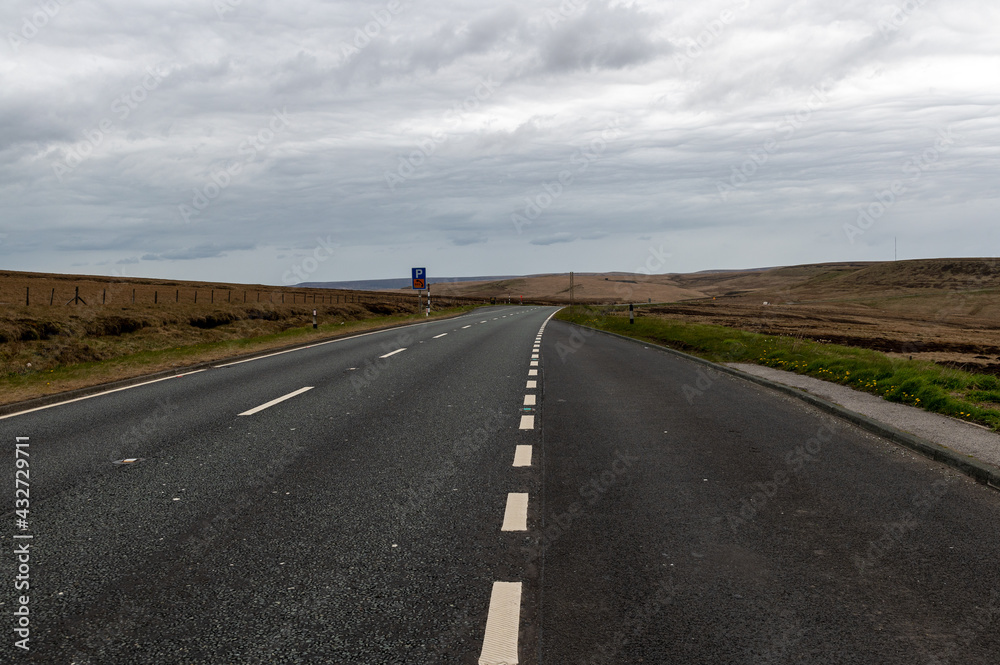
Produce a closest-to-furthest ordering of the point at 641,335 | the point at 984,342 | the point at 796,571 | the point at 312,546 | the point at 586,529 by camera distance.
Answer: the point at 796,571 → the point at 312,546 → the point at 586,529 → the point at 641,335 → the point at 984,342

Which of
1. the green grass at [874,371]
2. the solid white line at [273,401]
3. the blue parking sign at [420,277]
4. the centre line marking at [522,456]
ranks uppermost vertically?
the blue parking sign at [420,277]

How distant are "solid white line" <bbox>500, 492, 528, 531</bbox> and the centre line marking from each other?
106 cm

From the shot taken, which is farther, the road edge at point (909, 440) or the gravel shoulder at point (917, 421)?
the gravel shoulder at point (917, 421)

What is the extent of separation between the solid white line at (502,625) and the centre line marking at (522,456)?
2899mm

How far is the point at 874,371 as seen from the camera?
40.2 ft

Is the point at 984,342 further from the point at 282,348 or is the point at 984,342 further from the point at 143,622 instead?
the point at 143,622

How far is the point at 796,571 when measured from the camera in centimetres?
430

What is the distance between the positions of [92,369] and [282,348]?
6.32 meters

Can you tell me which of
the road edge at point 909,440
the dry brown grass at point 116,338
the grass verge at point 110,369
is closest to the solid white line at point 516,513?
the road edge at point 909,440

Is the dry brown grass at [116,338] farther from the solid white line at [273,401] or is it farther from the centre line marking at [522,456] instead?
the centre line marking at [522,456]

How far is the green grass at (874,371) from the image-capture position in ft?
31.6

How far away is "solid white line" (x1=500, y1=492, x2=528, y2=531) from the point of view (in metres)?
5.05

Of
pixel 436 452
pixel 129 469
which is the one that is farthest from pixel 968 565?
pixel 129 469

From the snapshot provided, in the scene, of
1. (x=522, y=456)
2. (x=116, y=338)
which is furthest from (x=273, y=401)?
(x=116, y=338)
